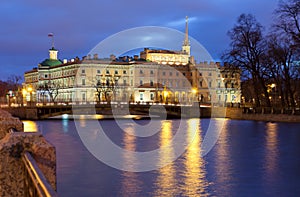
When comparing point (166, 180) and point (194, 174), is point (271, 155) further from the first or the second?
point (166, 180)

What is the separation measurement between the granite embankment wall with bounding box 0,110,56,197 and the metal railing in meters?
0.15

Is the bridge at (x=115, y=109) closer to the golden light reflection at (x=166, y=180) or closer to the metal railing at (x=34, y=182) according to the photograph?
the golden light reflection at (x=166, y=180)

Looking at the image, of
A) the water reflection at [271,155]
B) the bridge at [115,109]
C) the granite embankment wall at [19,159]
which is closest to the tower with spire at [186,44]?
the bridge at [115,109]

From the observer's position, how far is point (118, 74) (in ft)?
470

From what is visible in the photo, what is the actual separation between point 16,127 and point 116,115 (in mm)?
78693

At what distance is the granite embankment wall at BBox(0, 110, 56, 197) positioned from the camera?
6016mm

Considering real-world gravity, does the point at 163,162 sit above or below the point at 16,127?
below

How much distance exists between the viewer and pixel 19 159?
6.12m

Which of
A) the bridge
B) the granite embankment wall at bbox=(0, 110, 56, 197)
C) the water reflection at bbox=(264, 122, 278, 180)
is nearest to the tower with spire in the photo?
the bridge

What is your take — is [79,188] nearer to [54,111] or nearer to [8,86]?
[54,111]

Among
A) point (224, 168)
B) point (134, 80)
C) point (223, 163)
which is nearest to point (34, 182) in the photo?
point (224, 168)

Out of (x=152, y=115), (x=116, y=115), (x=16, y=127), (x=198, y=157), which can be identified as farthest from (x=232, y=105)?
(x=16, y=127)

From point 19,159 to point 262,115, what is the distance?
6067cm

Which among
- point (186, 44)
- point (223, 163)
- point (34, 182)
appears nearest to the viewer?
point (34, 182)
